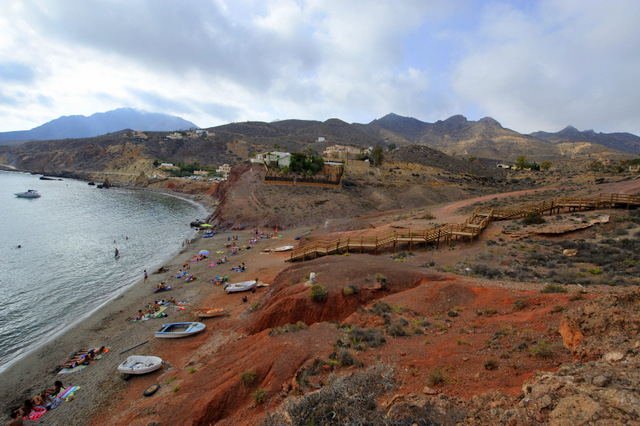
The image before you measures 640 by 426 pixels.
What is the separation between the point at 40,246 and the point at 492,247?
49139 mm

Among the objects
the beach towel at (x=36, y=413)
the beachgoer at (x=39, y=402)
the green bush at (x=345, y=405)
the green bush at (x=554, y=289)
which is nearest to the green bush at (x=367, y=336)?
the green bush at (x=345, y=405)

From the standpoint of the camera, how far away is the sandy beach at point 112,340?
1320cm

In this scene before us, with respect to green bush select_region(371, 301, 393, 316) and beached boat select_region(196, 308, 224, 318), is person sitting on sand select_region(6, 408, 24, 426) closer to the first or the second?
beached boat select_region(196, 308, 224, 318)

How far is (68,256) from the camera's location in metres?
31.6

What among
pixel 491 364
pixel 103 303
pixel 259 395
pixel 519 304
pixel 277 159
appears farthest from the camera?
pixel 277 159

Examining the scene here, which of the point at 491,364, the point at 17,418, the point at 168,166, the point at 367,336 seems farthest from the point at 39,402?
the point at 168,166

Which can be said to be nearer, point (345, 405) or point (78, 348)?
point (345, 405)

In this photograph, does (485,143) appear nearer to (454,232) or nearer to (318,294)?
(454,232)

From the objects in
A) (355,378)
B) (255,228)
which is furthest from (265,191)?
(355,378)

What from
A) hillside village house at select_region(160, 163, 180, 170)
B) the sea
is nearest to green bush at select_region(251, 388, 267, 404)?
the sea

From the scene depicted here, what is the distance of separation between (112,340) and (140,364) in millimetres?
4895

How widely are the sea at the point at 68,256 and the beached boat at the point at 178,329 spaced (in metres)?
7.35

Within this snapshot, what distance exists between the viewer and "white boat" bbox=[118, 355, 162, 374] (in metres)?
14.2

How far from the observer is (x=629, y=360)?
522cm
